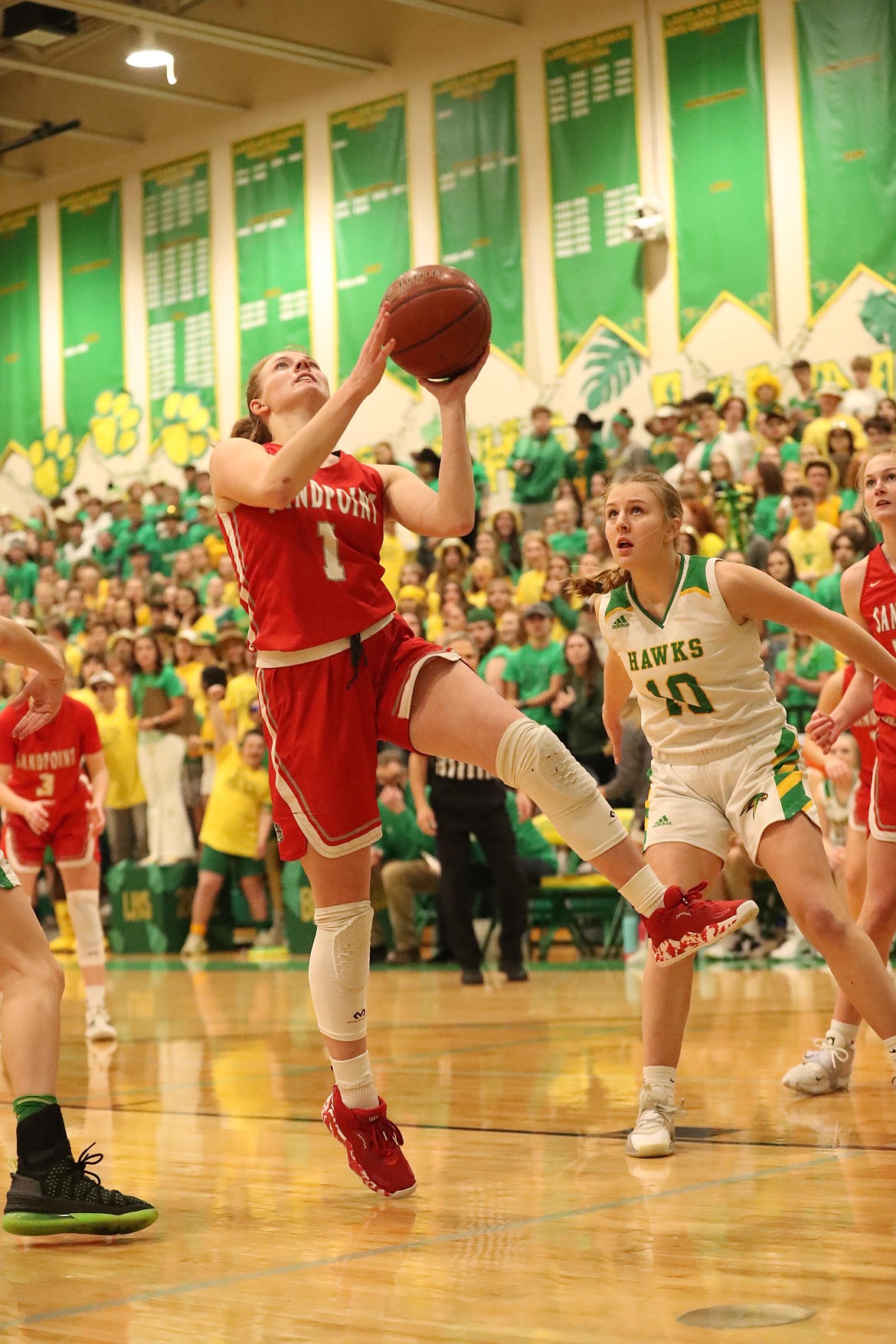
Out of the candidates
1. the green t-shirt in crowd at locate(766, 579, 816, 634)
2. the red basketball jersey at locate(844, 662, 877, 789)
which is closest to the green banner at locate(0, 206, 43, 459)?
the green t-shirt in crowd at locate(766, 579, 816, 634)

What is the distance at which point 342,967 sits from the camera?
3.68 meters

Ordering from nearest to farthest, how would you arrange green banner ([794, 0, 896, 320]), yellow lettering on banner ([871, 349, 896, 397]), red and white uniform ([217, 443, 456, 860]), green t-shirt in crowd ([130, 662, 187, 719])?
red and white uniform ([217, 443, 456, 860]) < green t-shirt in crowd ([130, 662, 187, 719]) < yellow lettering on banner ([871, 349, 896, 397]) < green banner ([794, 0, 896, 320])

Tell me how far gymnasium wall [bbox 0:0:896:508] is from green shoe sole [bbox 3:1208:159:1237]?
11.9m

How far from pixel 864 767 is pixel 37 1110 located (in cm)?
326

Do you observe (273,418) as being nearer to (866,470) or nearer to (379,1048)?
(866,470)

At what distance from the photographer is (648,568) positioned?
4.21m

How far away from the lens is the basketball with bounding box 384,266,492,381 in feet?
12.0

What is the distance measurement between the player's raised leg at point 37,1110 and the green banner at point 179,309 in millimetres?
16918

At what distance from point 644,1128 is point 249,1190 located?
0.93m

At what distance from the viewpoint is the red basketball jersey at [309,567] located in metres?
3.62

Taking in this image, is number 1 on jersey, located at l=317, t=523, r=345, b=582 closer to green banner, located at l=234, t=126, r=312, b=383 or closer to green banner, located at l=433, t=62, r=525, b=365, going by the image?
green banner, located at l=433, t=62, r=525, b=365

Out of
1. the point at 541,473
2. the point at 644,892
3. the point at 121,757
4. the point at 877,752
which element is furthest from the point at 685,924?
the point at 541,473

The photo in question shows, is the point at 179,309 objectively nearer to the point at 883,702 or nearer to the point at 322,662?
the point at 883,702

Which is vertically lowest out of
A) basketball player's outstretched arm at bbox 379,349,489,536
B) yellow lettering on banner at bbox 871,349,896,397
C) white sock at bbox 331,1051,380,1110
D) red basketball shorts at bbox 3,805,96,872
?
white sock at bbox 331,1051,380,1110
